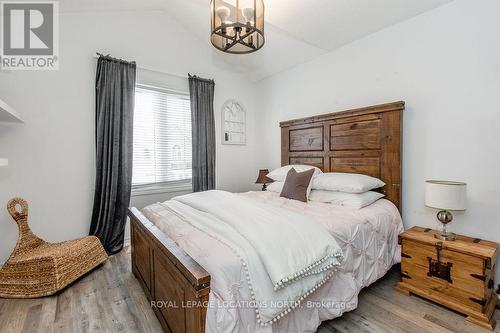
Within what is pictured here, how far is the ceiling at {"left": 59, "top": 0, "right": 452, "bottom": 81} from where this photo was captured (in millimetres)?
2324

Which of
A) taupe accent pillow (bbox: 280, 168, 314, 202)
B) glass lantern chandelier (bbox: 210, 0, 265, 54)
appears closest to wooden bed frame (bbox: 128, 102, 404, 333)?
taupe accent pillow (bbox: 280, 168, 314, 202)

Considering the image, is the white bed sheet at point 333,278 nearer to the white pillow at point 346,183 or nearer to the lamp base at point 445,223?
the white pillow at point 346,183

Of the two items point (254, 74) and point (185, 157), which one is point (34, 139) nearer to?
point (185, 157)

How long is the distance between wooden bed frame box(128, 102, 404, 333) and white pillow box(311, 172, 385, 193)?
213mm

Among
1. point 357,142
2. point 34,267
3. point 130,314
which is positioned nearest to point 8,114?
point 34,267

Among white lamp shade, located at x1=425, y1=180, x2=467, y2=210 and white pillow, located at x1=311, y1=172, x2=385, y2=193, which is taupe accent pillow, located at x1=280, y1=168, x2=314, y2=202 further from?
white lamp shade, located at x1=425, y1=180, x2=467, y2=210

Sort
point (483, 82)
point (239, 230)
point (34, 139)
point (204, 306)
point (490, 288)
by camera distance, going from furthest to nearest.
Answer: point (34, 139) < point (483, 82) < point (490, 288) < point (239, 230) < point (204, 306)

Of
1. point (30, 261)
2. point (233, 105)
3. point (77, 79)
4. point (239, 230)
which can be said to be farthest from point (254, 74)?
point (30, 261)

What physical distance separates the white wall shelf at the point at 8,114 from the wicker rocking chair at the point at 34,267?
77 cm

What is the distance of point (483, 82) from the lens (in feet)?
6.42

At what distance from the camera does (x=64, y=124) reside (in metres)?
2.65

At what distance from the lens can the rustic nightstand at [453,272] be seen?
1675 millimetres

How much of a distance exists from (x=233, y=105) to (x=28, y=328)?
136 inches

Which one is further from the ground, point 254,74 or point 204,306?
point 254,74
